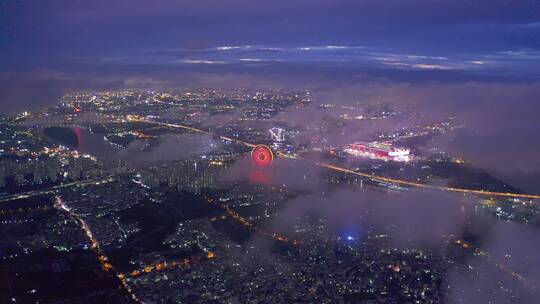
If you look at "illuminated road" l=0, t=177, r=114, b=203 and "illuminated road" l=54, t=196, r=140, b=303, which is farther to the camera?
"illuminated road" l=0, t=177, r=114, b=203

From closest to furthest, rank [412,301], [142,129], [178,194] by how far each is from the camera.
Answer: [412,301] → [178,194] → [142,129]

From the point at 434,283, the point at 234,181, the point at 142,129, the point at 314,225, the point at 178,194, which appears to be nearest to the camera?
the point at 434,283

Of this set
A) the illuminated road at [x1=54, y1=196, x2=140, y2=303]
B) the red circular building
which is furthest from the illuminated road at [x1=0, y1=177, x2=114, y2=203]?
the red circular building

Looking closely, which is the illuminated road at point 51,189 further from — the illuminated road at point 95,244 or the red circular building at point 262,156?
the red circular building at point 262,156

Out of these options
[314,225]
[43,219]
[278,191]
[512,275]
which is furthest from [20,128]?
[512,275]

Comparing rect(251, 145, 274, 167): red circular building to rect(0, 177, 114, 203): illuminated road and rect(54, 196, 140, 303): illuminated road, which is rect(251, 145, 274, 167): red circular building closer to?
rect(0, 177, 114, 203): illuminated road

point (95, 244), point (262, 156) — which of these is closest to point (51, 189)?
point (95, 244)

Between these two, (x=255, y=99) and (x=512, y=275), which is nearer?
(x=512, y=275)

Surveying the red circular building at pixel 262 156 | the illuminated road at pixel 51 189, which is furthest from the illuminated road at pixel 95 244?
the red circular building at pixel 262 156

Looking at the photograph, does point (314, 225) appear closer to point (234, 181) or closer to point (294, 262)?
point (294, 262)

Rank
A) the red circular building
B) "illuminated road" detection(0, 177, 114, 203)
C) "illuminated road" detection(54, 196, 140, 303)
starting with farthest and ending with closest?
1. the red circular building
2. "illuminated road" detection(0, 177, 114, 203)
3. "illuminated road" detection(54, 196, 140, 303)
